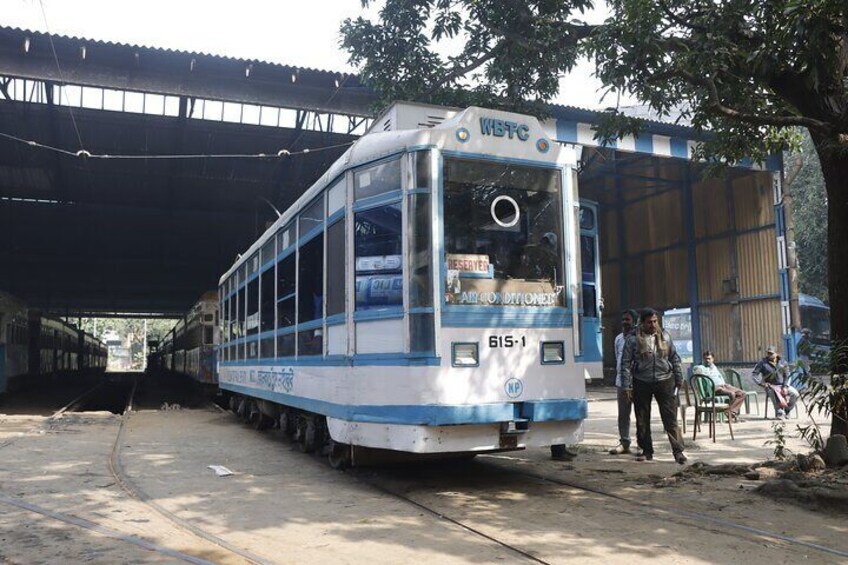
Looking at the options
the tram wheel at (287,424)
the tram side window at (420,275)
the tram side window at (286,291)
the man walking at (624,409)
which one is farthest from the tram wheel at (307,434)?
the man walking at (624,409)

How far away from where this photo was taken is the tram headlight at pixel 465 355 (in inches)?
224

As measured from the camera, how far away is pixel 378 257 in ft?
19.9

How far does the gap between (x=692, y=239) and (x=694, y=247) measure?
10.8 inches

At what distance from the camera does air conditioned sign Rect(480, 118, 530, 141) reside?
617 cm

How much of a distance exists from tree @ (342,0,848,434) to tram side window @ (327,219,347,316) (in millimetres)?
2993

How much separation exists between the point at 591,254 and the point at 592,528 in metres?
5.81

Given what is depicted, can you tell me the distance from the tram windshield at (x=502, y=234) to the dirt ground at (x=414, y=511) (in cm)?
178

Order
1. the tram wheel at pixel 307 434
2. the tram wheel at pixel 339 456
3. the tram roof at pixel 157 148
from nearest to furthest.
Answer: the tram wheel at pixel 339 456 < the tram wheel at pixel 307 434 < the tram roof at pixel 157 148

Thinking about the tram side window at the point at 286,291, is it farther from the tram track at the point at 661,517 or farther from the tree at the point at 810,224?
the tree at the point at 810,224

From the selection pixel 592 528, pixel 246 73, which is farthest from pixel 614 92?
pixel 246 73

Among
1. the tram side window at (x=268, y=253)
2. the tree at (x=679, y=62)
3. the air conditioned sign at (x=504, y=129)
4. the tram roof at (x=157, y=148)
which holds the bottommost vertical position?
the tram side window at (x=268, y=253)

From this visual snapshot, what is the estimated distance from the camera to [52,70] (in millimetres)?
13375

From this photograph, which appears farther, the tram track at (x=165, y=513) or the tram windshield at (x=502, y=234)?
the tram windshield at (x=502, y=234)

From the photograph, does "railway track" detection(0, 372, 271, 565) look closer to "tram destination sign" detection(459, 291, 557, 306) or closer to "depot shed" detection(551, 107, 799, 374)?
"tram destination sign" detection(459, 291, 557, 306)
